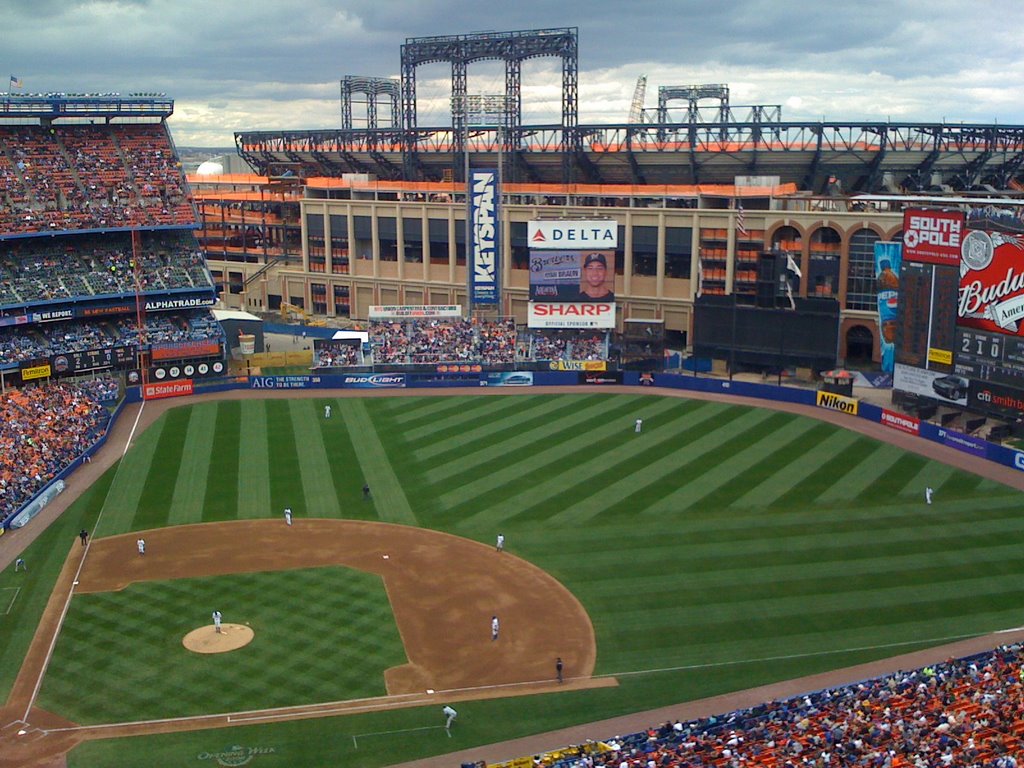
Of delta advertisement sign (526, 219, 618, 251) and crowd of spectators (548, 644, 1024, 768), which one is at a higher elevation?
delta advertisement sign (526, 219, 618, 251)

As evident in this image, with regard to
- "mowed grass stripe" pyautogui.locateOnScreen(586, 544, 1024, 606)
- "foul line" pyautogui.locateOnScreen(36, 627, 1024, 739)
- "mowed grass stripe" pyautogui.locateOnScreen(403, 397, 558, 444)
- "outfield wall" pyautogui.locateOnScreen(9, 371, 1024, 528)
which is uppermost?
"outfield wall" pyautogui.locateOnScreen(9, 371, 1024, 528)

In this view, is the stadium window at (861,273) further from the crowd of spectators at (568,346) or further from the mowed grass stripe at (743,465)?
the crowd of spectators at (568,346)

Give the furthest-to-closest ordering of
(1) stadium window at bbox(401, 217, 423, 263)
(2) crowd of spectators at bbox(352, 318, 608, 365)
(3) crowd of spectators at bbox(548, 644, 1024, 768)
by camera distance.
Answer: (1) stadium window at bbox(401, 217, 423, 263)
(2) crowd of spectators at bbox(352, 318, 608, 365)
(3) crowd of spectators at bbox(548, 644, 1024, 768)

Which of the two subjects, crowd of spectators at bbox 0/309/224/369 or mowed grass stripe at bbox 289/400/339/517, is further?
crowd of spectators at bbox 0/309/224/369

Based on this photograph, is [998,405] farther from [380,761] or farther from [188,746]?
[188,746]

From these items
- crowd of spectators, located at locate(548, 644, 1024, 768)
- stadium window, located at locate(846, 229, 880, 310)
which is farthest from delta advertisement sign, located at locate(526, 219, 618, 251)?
crowd of spectators, located at locate(548, 644, 1024, 768)

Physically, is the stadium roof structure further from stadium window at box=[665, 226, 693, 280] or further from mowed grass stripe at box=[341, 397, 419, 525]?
stadium window at box=[665, 226, 693, 280]
